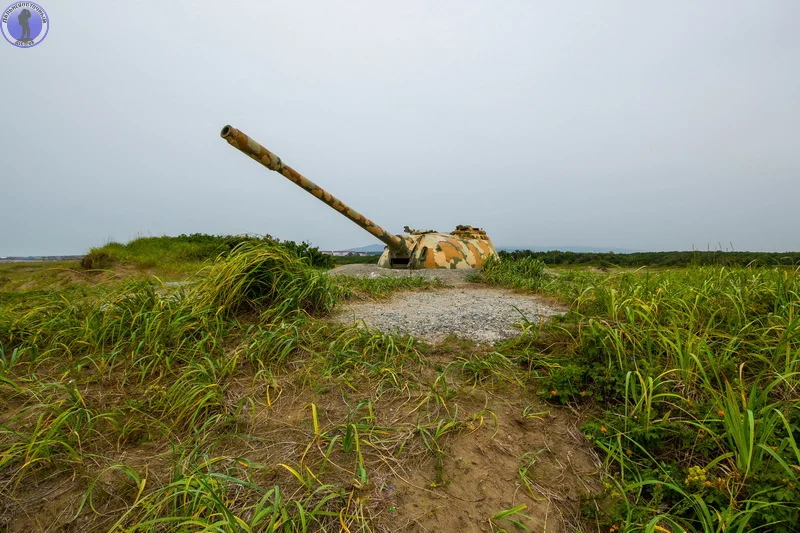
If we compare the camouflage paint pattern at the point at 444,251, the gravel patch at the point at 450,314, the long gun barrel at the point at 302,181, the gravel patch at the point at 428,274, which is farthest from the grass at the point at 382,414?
the camouflage paint pattern at the point at 444,251

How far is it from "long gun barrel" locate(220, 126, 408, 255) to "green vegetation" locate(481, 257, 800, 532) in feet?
12.2

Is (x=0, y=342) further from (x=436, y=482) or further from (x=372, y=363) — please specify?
(x=436, y=482)

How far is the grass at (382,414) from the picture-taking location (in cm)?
165

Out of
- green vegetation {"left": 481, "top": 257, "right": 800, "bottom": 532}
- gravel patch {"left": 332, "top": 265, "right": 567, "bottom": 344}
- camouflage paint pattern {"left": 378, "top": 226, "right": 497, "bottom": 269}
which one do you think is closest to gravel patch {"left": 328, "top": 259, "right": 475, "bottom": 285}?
camouflage paint pattern {"left": 378, "top": 226, "right": 497, "bottom": 269}

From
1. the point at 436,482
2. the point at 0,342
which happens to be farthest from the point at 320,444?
the point at 0,342

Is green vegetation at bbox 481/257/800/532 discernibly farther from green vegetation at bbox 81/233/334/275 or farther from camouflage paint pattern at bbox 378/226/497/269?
green vegetation at bbox 81/233/334/275

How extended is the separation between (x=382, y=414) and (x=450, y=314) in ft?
6.15

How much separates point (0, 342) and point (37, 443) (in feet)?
6.22

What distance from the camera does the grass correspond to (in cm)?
165

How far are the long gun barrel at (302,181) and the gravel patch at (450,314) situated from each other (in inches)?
84.4

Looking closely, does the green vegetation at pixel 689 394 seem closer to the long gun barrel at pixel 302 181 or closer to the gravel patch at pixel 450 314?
the gravel patch at pixel 450 314

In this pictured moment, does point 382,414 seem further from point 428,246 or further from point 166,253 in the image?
point 166,253

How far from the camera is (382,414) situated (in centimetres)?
222

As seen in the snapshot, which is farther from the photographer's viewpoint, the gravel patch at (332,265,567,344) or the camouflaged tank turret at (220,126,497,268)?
the camouflaged tank turret at (220,126,497,268)
